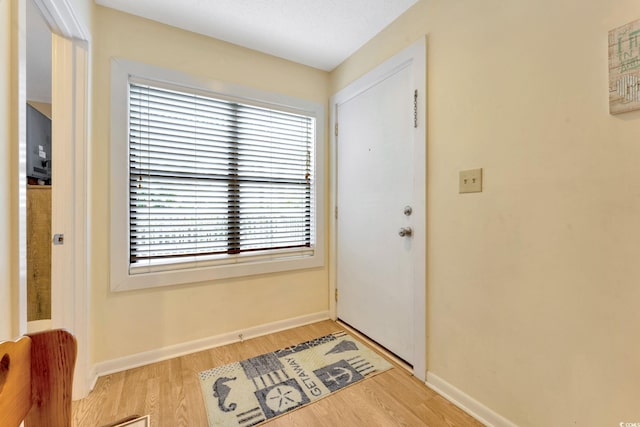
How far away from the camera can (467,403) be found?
1.44 meters

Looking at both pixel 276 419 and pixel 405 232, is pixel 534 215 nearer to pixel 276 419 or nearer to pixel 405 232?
pixel 405 232

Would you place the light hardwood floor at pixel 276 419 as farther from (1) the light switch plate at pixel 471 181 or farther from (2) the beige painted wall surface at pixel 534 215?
(1) the light switch plate at pixel 471 181

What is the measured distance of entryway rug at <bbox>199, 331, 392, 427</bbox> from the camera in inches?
57.2

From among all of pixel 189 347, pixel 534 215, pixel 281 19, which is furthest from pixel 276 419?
pixel 281 19

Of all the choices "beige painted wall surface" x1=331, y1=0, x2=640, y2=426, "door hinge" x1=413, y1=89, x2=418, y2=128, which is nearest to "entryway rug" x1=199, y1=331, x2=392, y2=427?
"beige painted wall surface" x1=331, y1=0, x2=640, y2=426

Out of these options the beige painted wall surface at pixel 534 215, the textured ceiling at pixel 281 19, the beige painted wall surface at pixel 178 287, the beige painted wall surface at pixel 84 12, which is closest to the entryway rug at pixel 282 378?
the beige painted wall surface at pixel 178 287

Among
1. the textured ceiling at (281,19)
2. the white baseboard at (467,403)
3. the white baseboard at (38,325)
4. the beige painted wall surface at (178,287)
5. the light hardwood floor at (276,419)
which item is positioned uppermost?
the textured ceiling at (281,19)

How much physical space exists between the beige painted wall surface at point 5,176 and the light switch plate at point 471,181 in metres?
1.84

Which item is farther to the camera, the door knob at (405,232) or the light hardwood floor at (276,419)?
the door knob at (405,232)

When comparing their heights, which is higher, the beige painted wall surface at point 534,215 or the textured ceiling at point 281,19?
the textured ceiling at point 281,19

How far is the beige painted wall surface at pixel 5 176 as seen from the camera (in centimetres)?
82

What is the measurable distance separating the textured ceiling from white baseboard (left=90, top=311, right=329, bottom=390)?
2.25m

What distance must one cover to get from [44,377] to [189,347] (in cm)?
153

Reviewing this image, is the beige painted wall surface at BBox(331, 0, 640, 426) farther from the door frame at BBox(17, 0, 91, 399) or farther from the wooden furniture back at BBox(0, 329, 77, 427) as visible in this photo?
the door frame at BBox(17, 0, 91, 399)
